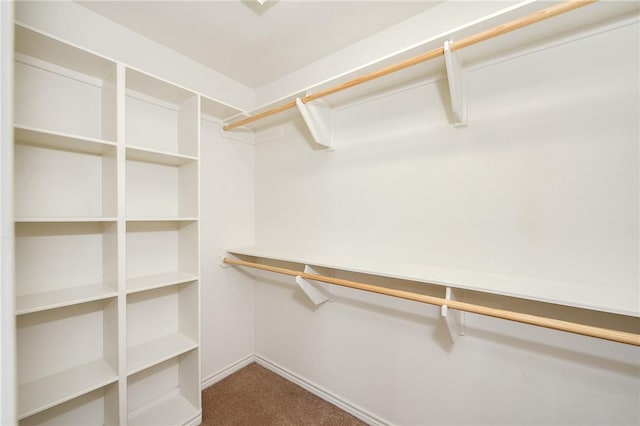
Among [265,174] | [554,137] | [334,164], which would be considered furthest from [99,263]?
[554,137]

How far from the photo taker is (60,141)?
1.27 meters

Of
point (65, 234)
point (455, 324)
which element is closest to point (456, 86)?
point (455, 324)

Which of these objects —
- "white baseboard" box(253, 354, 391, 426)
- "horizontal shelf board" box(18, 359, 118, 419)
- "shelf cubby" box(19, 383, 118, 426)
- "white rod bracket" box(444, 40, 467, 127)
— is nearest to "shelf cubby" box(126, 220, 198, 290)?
"horizontal shelf board" box(18, 359, 118, 419)

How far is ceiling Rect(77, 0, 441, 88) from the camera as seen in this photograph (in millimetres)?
1432

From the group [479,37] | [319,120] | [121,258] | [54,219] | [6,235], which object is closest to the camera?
[6,235]

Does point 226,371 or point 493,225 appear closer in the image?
point 493,225

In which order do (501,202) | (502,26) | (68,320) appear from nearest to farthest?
1. (502,26)
2. (501,202)
3. (68,320)

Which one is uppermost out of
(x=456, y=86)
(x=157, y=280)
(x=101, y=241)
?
(x=456, y=86)

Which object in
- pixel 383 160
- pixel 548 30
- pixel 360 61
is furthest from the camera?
pixel 360 61

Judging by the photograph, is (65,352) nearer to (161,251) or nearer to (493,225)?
(161,251)

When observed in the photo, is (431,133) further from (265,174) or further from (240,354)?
(240,354)

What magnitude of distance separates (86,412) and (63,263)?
34.7 inches

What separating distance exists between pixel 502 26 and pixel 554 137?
0.53 meters

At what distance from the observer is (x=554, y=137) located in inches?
43.7
